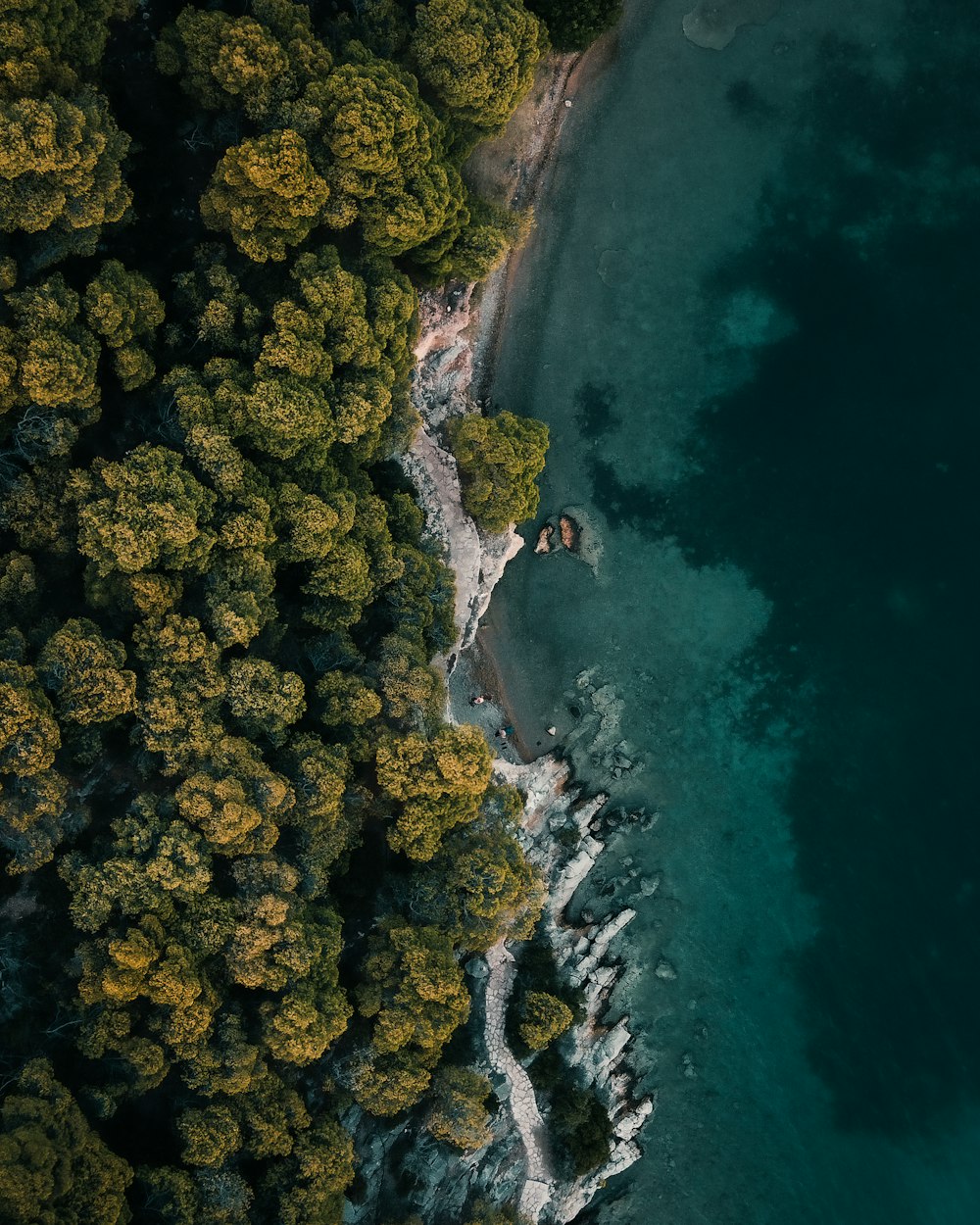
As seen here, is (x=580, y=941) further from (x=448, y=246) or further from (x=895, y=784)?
(x=448, y=246)

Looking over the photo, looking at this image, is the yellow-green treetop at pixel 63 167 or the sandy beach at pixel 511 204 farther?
the sandy beach at pixel 511 204

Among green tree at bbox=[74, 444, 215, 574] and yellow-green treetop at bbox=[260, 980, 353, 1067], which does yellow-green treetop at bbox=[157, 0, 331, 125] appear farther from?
yellow-green treetop at bbox=[260, 980, 353, 1067]

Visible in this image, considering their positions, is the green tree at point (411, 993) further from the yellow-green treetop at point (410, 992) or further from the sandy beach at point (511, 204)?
the sandy beach at point (511, 204)

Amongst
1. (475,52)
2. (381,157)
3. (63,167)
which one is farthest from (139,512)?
(475,52)

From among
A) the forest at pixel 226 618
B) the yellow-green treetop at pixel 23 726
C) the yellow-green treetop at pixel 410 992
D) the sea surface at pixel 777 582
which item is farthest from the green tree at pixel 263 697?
the sea surface at pixel 777 582

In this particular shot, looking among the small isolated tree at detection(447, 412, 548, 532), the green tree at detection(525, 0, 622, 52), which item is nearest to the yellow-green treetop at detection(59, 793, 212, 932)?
the small isolated tree at detection(447, 412, 548, 532)

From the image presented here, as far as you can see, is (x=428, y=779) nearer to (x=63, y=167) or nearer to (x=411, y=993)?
(x=411, y=993)
